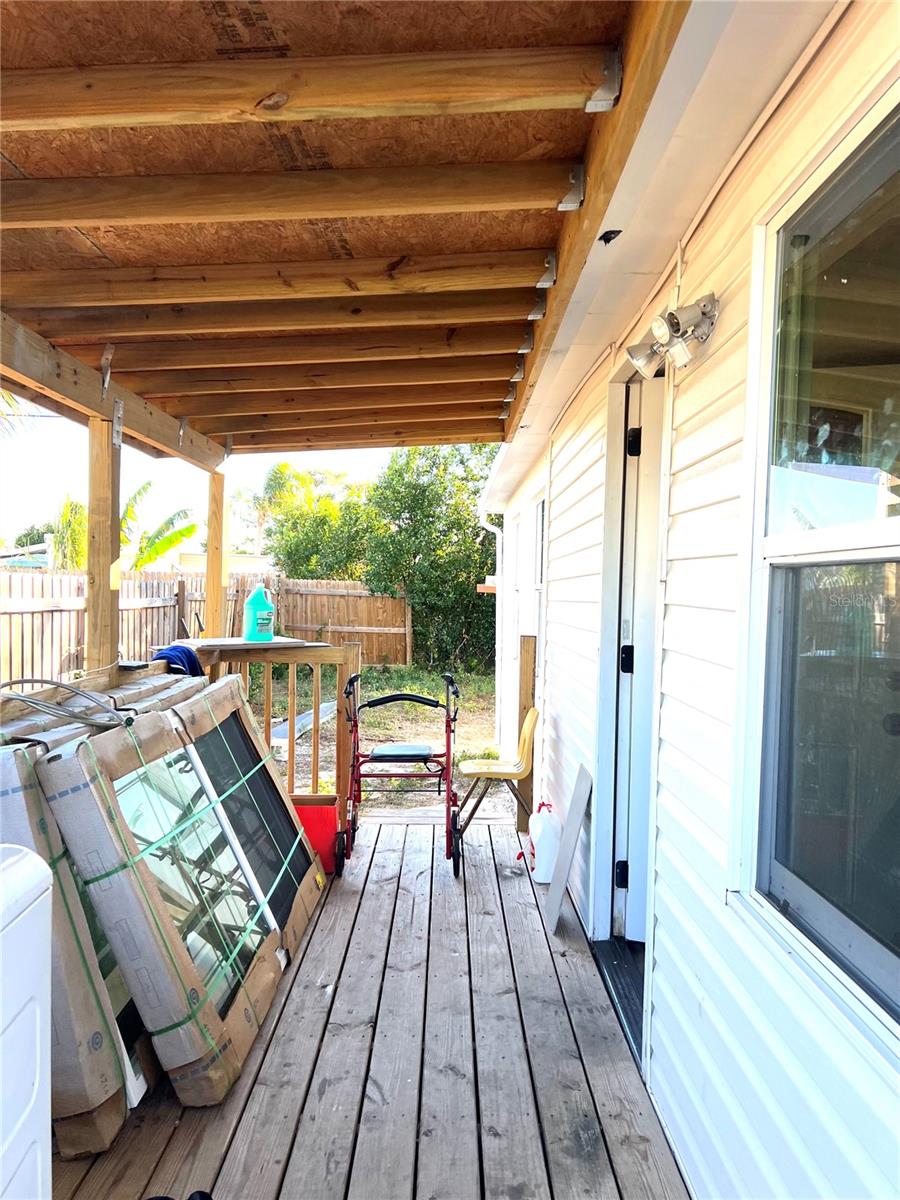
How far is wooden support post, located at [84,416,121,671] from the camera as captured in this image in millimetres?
2977

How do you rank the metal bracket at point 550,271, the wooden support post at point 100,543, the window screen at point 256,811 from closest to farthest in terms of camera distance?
the metal bracket at point 550,271 → the window screen at point 256,811 → the wooden support post at point 100,543

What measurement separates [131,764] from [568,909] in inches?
83.2

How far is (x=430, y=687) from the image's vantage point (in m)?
10.3

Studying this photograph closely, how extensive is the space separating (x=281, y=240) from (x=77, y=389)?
3.93 ft

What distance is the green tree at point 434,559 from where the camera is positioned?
11750mm

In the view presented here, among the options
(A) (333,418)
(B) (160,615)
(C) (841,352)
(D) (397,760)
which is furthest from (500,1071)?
(B) (160,615)

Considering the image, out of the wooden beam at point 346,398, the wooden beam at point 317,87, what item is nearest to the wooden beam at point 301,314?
the wooden beam at point 346,398

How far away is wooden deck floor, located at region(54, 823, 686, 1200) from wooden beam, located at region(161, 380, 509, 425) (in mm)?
2511

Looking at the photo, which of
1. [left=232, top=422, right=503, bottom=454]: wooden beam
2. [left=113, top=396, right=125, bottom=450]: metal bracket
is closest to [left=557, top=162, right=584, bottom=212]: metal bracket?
[left=113, top=396, right=125, bottom=450]: metal bracket

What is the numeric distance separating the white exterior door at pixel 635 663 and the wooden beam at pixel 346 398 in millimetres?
1019

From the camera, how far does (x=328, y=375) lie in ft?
10.6

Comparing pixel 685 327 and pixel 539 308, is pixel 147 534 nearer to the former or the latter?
pixel 539 308

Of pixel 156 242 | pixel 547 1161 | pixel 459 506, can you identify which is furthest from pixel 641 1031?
pixel 459 506

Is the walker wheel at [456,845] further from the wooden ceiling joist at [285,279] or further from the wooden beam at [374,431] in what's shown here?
the wooden ceiling joist at [285,279]
